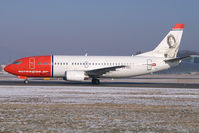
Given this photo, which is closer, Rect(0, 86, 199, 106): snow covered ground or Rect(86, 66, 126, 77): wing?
Rect(0, 86, 199, 106): snow covered ground

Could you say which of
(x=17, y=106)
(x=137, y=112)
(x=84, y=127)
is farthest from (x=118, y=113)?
Result: (x=17, y=106)

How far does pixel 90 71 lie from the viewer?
2989cm

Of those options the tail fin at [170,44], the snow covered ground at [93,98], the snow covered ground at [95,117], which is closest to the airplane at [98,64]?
the tail fin at [170,44]

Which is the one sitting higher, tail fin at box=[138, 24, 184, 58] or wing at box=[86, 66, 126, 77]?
tail fin at box=[138, 24, 184, 58]

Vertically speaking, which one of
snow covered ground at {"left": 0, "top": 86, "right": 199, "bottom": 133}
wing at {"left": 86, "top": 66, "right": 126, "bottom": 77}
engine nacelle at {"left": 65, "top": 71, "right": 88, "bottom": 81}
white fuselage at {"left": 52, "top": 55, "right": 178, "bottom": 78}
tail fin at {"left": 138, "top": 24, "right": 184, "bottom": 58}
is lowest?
snow covered ground at {"left": 0, "top": 86, "right": 199, "bottom": 133}

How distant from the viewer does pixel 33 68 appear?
29.9 metres

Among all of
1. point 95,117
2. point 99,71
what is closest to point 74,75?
point 99,71

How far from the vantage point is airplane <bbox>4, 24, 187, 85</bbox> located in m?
29.9

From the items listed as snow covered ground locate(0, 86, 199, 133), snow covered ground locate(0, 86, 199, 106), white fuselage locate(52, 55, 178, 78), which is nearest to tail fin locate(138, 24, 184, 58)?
white fuselage locate(52, 55, 178, 78)

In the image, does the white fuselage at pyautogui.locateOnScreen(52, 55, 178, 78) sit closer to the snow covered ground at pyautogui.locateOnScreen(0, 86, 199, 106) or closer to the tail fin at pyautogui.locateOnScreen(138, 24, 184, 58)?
the tail fin at pyautogui.locateOnScreen(138, 24, 184, 58)

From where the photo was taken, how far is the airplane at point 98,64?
2994cm

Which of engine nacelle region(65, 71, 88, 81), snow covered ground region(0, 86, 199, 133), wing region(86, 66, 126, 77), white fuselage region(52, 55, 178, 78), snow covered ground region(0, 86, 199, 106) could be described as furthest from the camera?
white fuselage region(52, 55, 178, 78)

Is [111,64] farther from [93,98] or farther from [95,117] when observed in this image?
[95,117]

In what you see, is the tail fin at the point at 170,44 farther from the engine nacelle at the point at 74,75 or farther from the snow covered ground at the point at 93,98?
the snow covered ground at the point at 93,98
